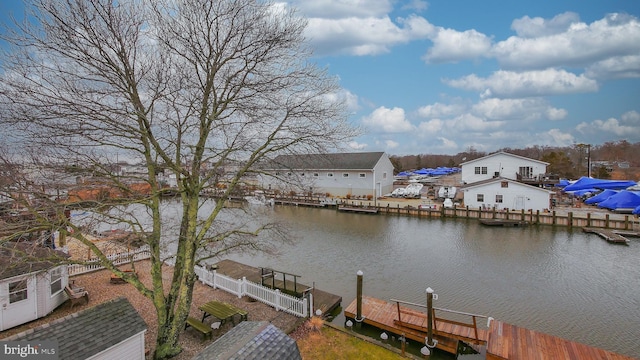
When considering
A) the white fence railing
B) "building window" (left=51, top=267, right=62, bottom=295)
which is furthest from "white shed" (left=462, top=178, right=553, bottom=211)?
"building window" (left=51, top=267, right=62, bottom=295)

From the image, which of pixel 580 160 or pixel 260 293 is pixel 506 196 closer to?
pixel 260 293

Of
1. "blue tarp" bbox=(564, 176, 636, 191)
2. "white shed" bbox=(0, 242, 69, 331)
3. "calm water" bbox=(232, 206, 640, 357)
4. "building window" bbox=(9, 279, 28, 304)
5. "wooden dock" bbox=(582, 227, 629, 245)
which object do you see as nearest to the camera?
"white shed" bbox=(0, 242, 69, 331)

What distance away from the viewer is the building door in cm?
905

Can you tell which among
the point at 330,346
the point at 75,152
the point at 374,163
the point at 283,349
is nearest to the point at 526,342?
the point at 330,346

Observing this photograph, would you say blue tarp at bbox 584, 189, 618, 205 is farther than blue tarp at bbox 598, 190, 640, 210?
Yes

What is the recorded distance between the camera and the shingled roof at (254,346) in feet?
17.4

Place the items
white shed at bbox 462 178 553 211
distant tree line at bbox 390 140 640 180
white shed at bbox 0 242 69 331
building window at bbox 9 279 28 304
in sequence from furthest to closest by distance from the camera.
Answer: distant tree line at bbox 390 140 640 180 < white shed at bbox 462 178 553 211 < building window at bbox 9 279 28 304 < white shed at bbox 0 242 69 331

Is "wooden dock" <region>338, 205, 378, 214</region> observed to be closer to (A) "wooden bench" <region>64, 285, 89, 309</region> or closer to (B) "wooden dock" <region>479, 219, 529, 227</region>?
(B) "wooden dock" <region>479, 219, 529, 227</region>

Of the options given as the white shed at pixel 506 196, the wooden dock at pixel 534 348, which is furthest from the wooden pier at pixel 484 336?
the white shed at pixel 506 196

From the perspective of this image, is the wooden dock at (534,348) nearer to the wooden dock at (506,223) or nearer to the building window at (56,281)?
the building window at (56,281)

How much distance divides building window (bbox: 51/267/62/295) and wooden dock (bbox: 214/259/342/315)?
19.6ft

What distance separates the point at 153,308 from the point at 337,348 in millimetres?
6871

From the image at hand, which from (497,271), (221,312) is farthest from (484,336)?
(221,312)

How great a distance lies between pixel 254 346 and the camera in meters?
5.47
